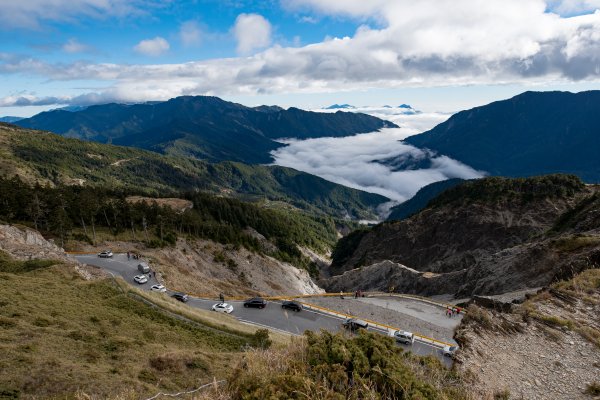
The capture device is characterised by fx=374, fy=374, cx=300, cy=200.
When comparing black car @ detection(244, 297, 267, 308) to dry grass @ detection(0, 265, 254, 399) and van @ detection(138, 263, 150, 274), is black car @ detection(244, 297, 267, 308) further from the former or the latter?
van @ detection(138, 263, 150, 274)

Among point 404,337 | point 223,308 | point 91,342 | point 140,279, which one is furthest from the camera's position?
point 140,279

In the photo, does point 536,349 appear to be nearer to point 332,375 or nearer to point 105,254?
point 332,375

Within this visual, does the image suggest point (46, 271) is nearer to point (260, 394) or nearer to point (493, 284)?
point (260, 394)

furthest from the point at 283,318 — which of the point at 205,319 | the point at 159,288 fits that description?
the point at 159,288

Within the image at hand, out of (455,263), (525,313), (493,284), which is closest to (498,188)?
(455,263)

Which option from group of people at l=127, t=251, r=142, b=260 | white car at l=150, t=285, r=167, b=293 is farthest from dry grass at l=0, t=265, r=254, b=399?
group of people at l=127, t=251, r=142, b=260
